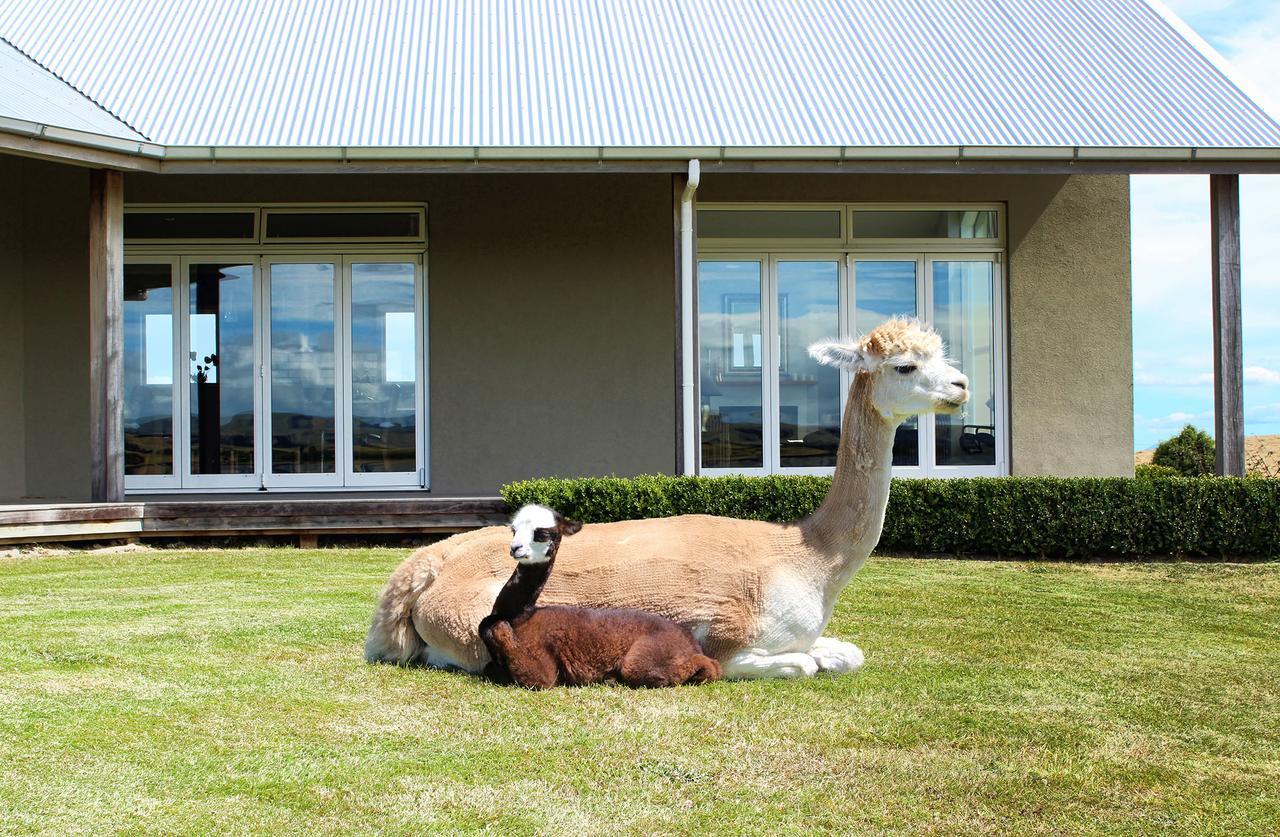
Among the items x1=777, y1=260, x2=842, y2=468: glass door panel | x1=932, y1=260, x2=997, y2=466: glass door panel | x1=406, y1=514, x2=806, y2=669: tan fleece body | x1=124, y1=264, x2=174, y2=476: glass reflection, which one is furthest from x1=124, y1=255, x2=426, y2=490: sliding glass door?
x1=406, y1=514, x2=806, y2=669: tan fleece body

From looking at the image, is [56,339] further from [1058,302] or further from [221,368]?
[1058,302]

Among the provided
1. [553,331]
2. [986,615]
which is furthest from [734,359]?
[986,615]

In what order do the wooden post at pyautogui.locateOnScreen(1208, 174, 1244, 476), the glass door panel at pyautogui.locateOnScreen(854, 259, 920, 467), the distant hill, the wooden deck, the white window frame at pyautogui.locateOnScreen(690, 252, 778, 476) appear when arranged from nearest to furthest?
the wooden deck
the wooden post at pyautogui.locateOnScreen(1208, 174, 1244, 476)
the white window frame at pyautogui.locateOnScreen(690, 252, 778, 476)
the glass door panel at pyautogui.locateOnScreen(854, 259, 920, 467)
the distant hill

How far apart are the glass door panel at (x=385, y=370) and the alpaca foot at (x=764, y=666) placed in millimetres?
8162

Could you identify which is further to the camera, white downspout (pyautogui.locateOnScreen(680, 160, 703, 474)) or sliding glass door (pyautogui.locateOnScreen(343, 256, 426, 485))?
sliding glass door (pyautogui.locateOnScreen(343, 256, 426, 485))

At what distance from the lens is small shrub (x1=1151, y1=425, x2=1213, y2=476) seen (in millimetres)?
16562

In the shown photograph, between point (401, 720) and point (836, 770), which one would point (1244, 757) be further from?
point (401, 720)

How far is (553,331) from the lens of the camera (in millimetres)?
12359

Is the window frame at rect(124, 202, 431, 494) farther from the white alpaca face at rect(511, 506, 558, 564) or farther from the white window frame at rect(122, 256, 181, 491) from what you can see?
the white alpaca face at rect(511, 506, 558, 564)

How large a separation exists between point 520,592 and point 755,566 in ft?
3.07

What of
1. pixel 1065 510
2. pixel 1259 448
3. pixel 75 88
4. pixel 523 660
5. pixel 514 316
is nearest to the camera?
pixel 523 660

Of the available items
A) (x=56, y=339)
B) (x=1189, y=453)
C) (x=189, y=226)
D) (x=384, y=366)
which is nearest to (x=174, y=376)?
(x=56, y=339)

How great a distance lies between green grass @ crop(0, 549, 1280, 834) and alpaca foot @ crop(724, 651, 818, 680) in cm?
7

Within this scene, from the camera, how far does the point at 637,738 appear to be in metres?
3.69
